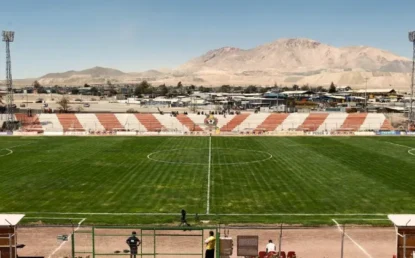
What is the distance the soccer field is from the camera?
3341 centimetres

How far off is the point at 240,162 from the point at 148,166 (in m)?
10.5

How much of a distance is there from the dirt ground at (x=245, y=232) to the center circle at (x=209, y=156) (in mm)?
25585

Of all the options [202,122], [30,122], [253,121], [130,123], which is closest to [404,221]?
[202,122]

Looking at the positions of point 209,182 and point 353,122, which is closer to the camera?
point 209,182

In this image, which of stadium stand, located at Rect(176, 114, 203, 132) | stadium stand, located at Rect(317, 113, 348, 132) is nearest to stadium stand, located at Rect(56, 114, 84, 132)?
stadium stand, located at Rect(176, 114, 203, 132)

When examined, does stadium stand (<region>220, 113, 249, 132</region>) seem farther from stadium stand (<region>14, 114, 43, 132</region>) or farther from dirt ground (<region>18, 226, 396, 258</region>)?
dirt ground (<region>18, 226, 396, 258</region>)

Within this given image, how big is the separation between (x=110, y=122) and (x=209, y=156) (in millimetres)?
48655

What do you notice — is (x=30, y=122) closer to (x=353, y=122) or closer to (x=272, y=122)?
(x=272, y=122)

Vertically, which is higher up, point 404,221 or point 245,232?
point 404,221

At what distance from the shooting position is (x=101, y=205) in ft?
116

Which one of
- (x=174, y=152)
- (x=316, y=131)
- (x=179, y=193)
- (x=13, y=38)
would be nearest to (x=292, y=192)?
(x=179, y=193)

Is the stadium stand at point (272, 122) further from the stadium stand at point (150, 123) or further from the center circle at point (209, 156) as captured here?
the center circle at point (209, 156)

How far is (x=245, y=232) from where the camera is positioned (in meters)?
28.6

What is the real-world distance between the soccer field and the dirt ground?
7.65 ft
